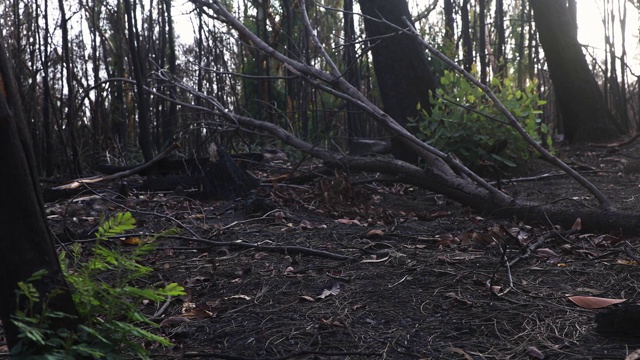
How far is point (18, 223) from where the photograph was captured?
1754 mm

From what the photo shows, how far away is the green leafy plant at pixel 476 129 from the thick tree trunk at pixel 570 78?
8.06 ft

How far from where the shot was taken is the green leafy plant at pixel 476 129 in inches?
253

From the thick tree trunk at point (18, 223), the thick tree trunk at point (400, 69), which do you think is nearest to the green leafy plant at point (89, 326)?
the thick tree trunk at point (18, 223)

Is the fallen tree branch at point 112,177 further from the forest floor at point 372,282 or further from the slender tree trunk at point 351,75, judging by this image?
the slender tree trunk at point 351,75

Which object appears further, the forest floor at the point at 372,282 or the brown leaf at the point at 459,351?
the forest floor at the point at 372,282

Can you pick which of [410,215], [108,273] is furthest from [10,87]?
[410,215]

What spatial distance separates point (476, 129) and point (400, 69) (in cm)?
109

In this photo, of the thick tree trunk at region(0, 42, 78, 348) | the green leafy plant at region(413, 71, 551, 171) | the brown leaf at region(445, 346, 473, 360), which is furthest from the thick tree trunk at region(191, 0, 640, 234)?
the thick tree trunk at region(0, 42, 78, 348)

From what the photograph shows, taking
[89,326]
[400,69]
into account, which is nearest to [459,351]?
[89,326]

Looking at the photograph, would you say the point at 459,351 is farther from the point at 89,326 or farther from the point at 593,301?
the point at 89,326

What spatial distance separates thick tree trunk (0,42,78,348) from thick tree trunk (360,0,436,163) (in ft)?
17.6

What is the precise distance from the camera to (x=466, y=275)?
10.0 feet

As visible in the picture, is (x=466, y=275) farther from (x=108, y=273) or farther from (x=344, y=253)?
(x=108, y=273)

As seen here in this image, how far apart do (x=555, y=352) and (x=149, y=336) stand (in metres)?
1.26
